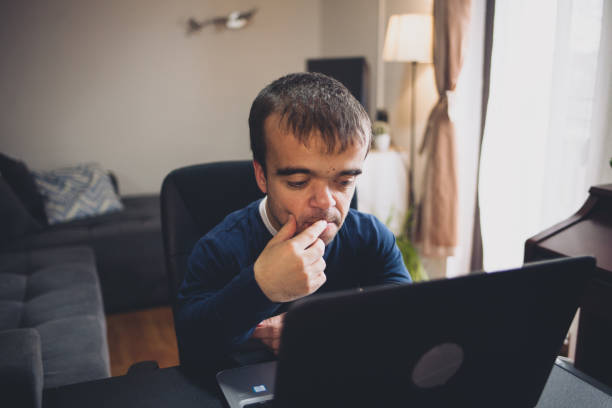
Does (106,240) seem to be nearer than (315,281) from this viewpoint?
No


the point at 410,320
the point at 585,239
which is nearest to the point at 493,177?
the point at 585,239

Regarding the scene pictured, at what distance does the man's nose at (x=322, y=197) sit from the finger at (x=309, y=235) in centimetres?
3

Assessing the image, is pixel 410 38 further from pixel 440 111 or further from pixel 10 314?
pixel 10 314

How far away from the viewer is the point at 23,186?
292 cm

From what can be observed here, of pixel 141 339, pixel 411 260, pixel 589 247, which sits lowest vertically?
pixel 141 339

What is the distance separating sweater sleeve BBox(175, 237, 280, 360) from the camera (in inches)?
26.7

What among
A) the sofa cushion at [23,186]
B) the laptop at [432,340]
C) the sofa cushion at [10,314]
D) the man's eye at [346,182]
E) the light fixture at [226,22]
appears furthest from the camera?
the light fixture at [226,22]

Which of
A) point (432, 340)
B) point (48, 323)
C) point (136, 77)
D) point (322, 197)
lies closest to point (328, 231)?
point (322, 197)

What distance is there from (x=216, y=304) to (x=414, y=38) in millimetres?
2148

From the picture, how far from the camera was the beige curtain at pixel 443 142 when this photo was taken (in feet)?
7.48

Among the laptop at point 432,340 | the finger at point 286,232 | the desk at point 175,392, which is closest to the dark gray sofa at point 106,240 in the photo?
the desk at point 175,392

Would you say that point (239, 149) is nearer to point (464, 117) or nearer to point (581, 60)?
point (464, 117)

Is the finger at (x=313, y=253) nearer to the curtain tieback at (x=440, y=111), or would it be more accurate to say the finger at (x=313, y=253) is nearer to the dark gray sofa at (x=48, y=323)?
the dark gray sofa at (x=48, y=323)

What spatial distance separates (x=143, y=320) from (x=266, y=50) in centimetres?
265
